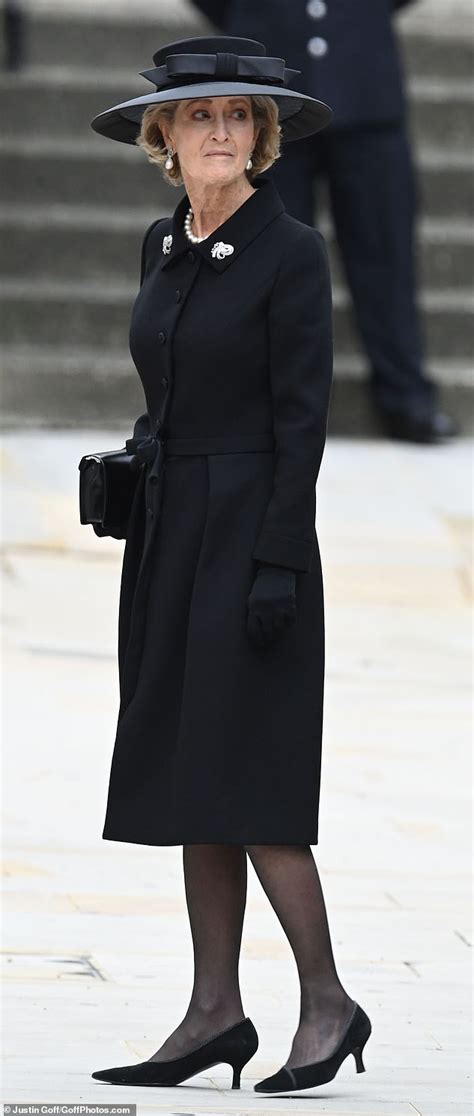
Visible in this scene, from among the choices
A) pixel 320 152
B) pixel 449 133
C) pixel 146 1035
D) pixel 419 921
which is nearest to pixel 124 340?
pixel 320 152

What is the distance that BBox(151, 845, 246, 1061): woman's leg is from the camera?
3697mm

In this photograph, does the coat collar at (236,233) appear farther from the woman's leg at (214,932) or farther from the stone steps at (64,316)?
the stone steps at (64,316)

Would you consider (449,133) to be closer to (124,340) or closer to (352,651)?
(124,340)

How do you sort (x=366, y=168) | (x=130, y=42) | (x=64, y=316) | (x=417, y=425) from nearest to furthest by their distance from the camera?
(x=366, y=168) → (x=417, y=425) → (x=64, y=316) → (x=130, y=42)

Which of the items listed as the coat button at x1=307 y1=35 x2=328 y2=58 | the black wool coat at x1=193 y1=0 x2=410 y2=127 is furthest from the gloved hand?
the coat button at x1=307 y1=35 x2=328 y2=58

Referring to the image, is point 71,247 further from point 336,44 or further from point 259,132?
point 259,132

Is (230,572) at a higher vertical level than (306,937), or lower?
higher

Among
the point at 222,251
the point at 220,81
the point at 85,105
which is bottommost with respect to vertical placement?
the point at 85,105

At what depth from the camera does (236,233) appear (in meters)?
3.66

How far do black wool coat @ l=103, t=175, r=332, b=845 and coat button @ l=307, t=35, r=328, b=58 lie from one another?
4.89m

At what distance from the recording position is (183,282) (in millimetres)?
3703

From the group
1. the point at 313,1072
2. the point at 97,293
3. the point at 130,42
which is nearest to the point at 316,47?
the point at 97,293

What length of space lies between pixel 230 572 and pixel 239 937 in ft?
2.02

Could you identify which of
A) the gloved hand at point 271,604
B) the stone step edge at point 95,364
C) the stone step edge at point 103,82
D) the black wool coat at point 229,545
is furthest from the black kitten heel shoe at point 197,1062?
the stone step edge at point 103,82
